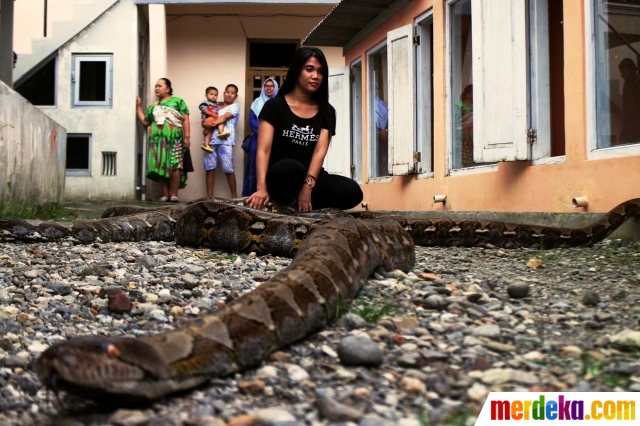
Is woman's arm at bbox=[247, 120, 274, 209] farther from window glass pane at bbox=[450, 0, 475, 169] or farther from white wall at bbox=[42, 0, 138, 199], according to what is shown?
white wall at bbox=[42, 0, 138, 199]

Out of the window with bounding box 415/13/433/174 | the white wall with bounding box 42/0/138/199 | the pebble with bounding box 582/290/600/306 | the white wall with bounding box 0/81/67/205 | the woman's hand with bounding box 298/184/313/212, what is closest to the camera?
the pebble with bounding box 582/290/600/306

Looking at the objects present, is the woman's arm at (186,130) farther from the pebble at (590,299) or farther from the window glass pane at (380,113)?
the pebble at (590,299)

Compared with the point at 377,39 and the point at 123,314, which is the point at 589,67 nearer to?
the point at 123,314

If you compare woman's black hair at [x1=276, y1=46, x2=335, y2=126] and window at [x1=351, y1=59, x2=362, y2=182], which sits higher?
window at [x1=351, y1=59, x2=362, y2=182]

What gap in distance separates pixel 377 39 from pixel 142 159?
25.7ft

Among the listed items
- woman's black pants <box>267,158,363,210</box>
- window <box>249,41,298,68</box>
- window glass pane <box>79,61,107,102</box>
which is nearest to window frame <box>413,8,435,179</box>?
woman's black pants <box>267,158,363,210</box>

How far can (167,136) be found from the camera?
1596cm

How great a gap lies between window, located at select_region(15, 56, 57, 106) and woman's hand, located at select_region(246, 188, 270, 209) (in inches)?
472

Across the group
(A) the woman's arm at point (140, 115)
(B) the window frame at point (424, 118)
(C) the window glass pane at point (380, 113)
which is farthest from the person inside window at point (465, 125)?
(A) the woman's arm at point (140, 115)

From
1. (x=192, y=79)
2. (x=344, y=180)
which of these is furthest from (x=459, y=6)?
(x=192, y=79)

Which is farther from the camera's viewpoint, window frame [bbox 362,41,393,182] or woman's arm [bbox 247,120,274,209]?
window frame [bbox 362,41,393,182]

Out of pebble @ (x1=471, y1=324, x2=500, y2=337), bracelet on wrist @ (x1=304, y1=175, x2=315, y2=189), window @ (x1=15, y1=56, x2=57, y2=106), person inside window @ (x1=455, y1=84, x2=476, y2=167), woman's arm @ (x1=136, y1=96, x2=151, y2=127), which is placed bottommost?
pebble @ (x1=471, y1=324, x2=500, y2=337)

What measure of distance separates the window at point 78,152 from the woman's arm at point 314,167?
11.3m

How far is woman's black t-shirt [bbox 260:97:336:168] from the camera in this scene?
651cm
